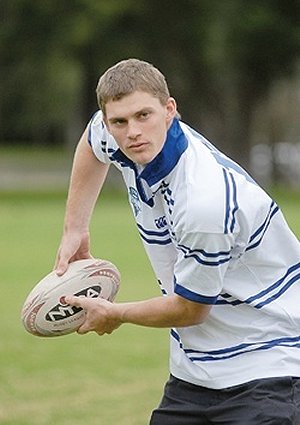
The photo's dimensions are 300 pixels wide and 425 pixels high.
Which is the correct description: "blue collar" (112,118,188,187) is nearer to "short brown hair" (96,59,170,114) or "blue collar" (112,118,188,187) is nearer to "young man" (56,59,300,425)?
"young man" (56,59,300,425)

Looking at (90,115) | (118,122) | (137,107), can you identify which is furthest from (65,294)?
(90,115)

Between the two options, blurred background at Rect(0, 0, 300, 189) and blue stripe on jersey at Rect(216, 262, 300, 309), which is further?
blurred background at Rect(0, 0, 300, 189)

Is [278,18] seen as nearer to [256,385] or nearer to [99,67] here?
[99,67]

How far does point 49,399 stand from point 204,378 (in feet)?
12.6

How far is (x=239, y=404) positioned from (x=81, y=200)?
146 cm

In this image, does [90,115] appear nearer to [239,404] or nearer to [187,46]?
[187,46]

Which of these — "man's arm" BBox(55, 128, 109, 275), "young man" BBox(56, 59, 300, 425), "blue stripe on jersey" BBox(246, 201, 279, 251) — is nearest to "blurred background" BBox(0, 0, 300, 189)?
"man's arm" BBox(55, 128, 109, 275)

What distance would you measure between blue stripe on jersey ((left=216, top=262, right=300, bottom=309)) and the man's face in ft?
2.39

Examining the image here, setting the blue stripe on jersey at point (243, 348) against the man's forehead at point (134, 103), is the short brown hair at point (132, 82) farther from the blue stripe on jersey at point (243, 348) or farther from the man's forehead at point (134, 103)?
the blue stripe on jersey at point (243, 348)

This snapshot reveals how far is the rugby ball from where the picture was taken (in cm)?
573

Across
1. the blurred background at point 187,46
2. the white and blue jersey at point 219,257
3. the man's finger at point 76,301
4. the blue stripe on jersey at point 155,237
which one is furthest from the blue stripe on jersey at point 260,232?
the blurred background at point 187,46

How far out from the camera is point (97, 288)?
5.85 m

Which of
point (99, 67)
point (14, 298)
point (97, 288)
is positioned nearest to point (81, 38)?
point (99, 67)

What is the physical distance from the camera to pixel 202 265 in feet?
16.5
